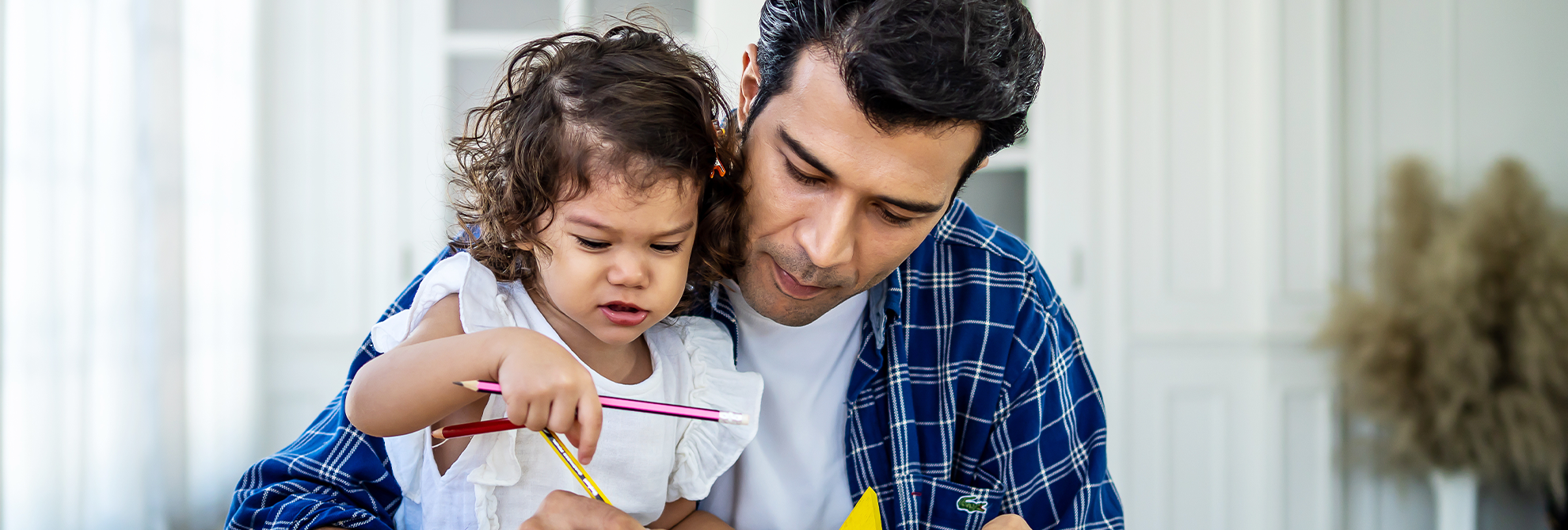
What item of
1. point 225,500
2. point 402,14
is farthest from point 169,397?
point 402,14

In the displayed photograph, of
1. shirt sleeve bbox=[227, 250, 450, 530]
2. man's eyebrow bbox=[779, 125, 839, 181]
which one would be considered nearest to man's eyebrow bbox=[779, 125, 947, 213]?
man's eyebrow bbox=[779, 125, 839, 181]

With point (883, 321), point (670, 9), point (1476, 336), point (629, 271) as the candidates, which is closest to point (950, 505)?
point (883, 321)

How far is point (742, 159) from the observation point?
1116 millimetres

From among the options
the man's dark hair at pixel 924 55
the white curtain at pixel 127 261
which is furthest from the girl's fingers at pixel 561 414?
the white curtain at pixel 127 261

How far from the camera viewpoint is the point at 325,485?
3.36 ft

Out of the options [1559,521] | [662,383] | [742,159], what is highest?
[742,159]

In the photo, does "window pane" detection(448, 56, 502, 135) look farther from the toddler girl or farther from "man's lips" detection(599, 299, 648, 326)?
"man's lips" detection(599, 299, 648, 326)

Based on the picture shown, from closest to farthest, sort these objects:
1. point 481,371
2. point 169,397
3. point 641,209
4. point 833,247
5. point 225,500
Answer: point 481,371 → point 641,209 → point 833,247 → point 169,397 → point 225,500

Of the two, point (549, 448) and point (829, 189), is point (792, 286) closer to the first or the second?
point (829, 189)

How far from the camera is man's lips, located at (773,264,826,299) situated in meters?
1.09

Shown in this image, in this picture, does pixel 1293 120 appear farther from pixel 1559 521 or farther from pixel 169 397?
pixel 169 397

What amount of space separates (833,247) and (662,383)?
11.0 inches

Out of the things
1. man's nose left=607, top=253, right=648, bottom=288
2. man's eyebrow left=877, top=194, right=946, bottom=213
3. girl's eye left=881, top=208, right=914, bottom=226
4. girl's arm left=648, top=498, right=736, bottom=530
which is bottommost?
girl's arm left=648, top=498, right=736, bottom=530

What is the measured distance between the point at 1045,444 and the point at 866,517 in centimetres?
47
